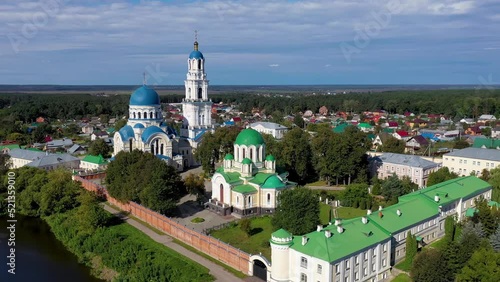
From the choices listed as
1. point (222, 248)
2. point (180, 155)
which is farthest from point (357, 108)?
point (222, 248)

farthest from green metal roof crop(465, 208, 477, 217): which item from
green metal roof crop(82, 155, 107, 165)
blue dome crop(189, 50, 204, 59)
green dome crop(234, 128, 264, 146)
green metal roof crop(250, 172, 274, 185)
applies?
green metal roof crop(82, 155, 107, 165)

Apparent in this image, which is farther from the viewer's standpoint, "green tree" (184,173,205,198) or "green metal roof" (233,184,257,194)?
"green tree" (184,173,205,198)

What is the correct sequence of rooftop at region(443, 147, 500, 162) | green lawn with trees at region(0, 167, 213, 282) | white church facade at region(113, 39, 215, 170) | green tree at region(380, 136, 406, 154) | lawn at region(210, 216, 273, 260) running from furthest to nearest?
green tree at region(380, 136, 406, 154), white church facade at region(113, 39, 215, 170), rooftop at region(443, 147, 500, 162), lawn at region(210, 216, 273, 260), green lawn with trees at region(0, 167, 213, 282)

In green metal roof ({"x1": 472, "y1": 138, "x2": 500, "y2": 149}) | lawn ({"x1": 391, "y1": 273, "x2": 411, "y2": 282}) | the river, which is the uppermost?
green metal roof ({"x1": 472, "y1": 138, "x2": 500, "y2": 149})

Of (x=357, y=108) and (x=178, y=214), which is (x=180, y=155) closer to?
(x=178, y=214)

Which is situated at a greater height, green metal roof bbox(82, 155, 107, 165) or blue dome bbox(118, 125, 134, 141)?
blue dome bbox(118, 125, 134, 141)

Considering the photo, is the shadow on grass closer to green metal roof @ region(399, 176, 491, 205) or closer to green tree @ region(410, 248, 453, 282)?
green metal roof @ region(399, 176, 491, 205)

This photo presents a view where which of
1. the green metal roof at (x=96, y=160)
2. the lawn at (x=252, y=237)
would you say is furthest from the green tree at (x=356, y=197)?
the green metal roof at (x=96, y=160)
